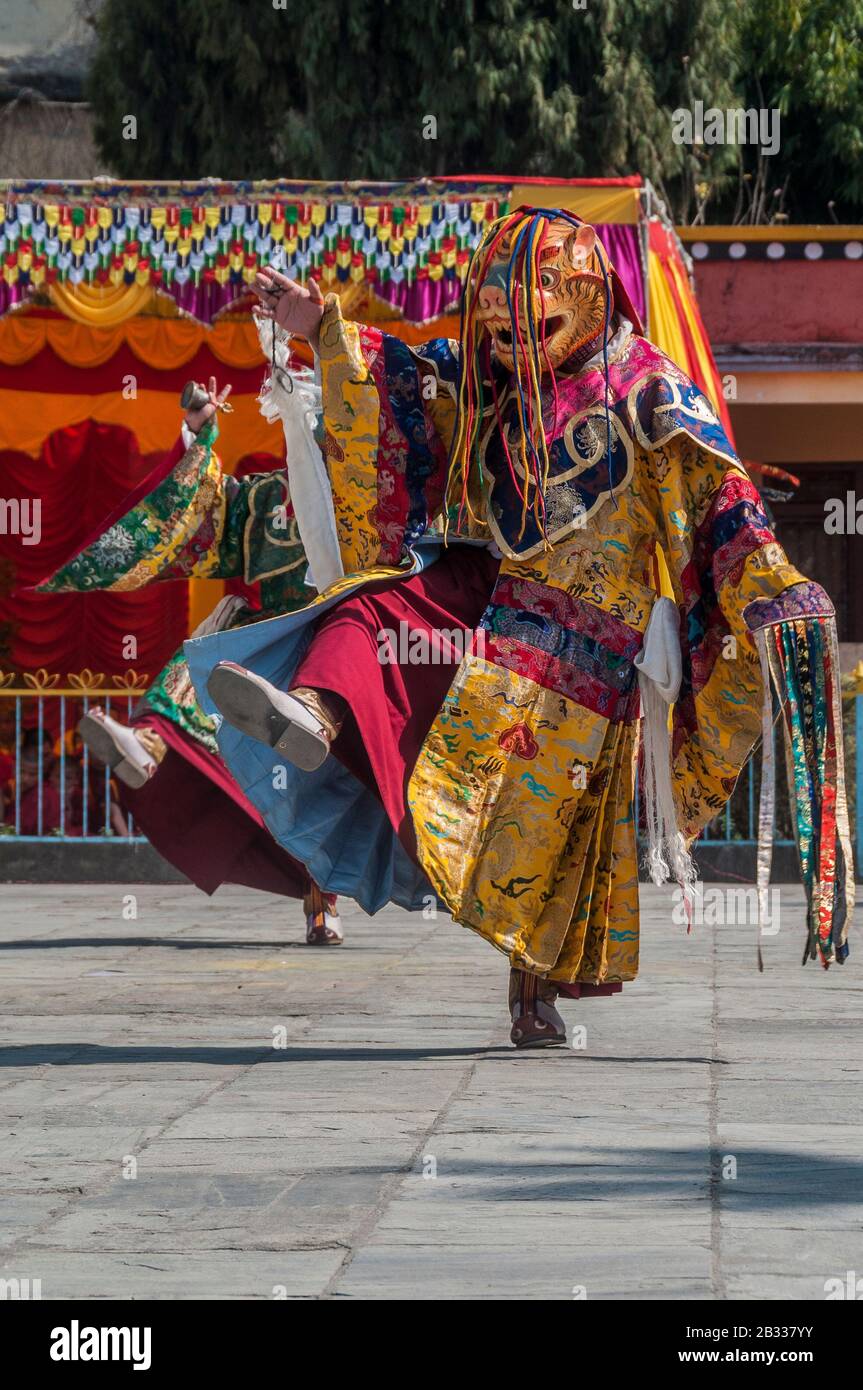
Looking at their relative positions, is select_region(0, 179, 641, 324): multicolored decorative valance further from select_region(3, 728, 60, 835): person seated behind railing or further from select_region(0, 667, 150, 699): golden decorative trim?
select_region(3, 728, 60, 835): person seated behind railing

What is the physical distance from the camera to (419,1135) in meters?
3.91

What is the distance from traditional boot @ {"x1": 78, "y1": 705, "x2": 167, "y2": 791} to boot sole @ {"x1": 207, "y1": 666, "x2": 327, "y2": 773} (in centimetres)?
286

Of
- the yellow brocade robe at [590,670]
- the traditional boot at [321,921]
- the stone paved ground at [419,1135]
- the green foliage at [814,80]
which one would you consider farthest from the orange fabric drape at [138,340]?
the green foliage at [814,80]

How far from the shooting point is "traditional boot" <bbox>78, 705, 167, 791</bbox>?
745cm

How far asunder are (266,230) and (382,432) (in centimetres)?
575

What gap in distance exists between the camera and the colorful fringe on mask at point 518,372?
16.4 feet

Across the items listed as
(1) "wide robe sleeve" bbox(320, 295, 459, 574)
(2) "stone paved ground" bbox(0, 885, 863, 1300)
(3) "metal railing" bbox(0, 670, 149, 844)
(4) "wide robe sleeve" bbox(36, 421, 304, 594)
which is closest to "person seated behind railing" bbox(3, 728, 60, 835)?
(3) "metal railing" bbox(0, 670, 149, 844)

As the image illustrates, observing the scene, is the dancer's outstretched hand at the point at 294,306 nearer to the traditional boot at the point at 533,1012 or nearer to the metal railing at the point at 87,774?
the traditional boot at the point at 533,1012

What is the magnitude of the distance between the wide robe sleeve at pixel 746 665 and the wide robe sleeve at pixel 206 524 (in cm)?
248

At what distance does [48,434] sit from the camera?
1245 centimetres

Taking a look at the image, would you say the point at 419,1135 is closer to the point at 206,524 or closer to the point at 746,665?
the point at 746,665

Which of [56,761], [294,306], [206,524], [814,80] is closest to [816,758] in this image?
[294,306]
